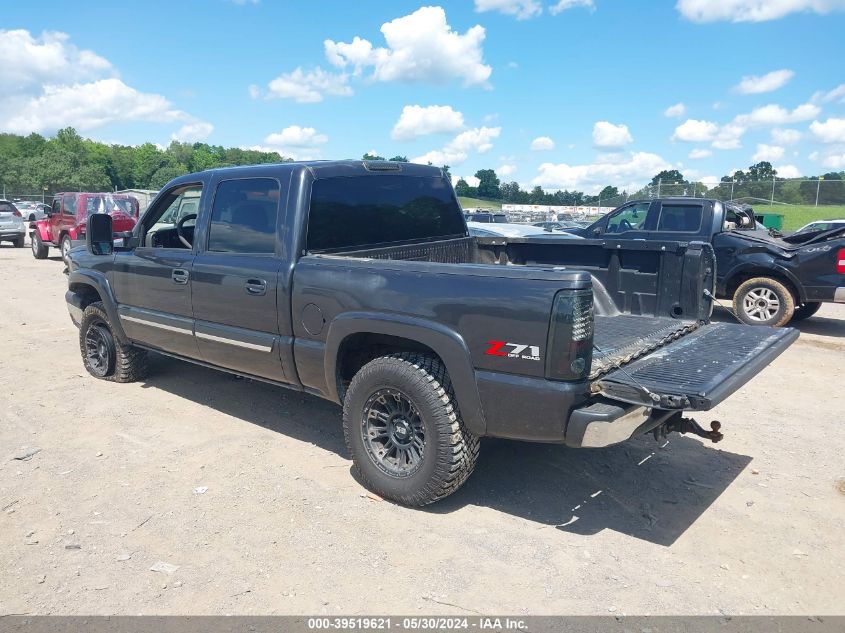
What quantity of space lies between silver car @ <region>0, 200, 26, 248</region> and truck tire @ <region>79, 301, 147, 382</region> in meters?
20.2

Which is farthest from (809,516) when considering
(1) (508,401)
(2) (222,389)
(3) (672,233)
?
(3) (672,233)

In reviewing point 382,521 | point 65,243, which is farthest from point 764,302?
point 65,243

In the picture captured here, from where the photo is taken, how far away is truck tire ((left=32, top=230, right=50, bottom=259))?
1927 cm

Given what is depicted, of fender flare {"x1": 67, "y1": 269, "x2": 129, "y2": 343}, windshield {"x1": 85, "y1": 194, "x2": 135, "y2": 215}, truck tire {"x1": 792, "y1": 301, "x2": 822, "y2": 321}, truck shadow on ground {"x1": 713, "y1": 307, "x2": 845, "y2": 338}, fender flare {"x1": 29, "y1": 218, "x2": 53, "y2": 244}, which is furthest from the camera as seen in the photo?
fender flare {"x1": 29, "y1": 218, "x2": 53, "y2": 244}

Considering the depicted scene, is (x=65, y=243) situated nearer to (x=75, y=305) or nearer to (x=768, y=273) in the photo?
(x=75, y=305)

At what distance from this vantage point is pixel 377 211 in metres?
4.94

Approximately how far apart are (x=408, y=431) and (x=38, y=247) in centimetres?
1941

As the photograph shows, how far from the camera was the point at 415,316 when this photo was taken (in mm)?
3664

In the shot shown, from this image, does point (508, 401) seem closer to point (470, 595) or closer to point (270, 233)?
point (470, 595)

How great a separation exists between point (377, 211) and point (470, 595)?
286cm

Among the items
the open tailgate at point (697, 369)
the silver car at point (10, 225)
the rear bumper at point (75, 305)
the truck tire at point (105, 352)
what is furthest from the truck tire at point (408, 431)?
the silver car at point (10, 225)

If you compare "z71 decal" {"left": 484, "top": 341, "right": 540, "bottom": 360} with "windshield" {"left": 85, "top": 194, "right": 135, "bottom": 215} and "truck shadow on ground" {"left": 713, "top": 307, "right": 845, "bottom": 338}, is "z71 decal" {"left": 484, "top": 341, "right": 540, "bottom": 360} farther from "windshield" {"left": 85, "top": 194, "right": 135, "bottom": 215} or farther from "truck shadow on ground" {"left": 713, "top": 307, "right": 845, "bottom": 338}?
"windshield" {"left": 85, "top": 194, "right": 135, "bottom": 215}

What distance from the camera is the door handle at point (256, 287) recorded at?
4.43 m

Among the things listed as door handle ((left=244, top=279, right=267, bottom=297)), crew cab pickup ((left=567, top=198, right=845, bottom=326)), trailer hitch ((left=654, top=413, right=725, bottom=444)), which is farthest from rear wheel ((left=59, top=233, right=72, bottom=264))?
trailer hitch ((left=654, top=413, right=725, bottom=444))
